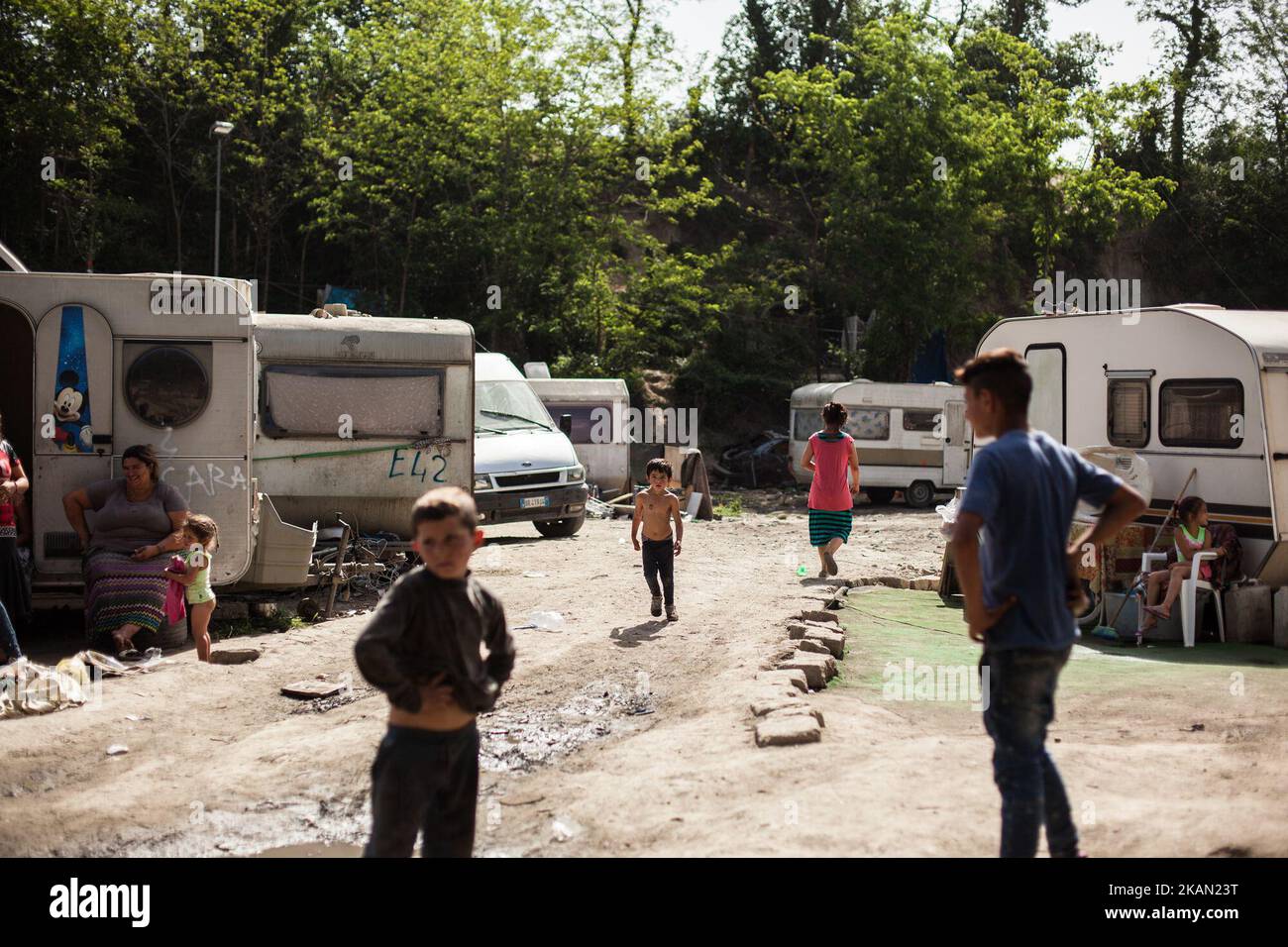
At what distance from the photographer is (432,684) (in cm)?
407

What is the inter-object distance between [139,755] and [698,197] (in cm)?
2649

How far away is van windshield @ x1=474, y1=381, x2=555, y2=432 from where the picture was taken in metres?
17.5

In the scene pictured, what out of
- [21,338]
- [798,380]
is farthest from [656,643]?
[798,380]

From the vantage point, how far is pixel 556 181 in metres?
30.8

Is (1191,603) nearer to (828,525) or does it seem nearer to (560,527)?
(828,525)

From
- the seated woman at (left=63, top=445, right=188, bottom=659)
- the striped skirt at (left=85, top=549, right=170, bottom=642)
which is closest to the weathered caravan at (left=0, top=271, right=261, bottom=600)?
the seated woman at (left=63, top=445, right=188, bottom=659)

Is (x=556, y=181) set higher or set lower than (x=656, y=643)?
higher

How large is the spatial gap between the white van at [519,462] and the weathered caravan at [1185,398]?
5949 mm

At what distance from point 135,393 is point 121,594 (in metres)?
1.76

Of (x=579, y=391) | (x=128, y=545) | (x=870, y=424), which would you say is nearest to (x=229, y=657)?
(x=128, y=545)

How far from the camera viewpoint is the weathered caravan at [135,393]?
10.0 m

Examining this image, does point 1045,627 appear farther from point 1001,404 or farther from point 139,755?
point 139,755

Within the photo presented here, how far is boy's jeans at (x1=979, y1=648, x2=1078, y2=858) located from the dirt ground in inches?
29.1
